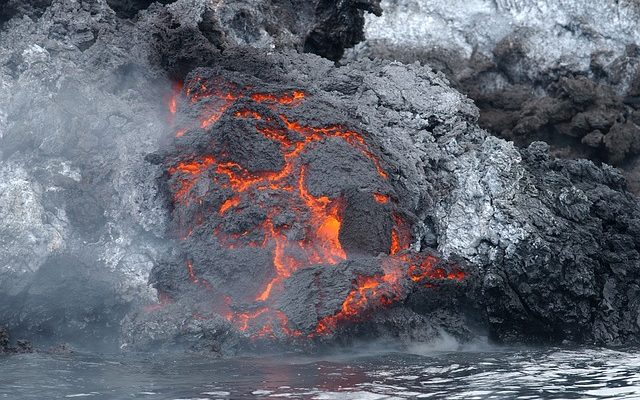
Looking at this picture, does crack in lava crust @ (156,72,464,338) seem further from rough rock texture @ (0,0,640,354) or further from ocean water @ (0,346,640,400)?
ocean water @ (0,346,640,400)

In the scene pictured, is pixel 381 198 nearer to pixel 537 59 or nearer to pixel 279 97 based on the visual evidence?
pixel 279 97

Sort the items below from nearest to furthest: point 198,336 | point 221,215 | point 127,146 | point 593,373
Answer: point 593,373
point 198,336
point 221,215
point 127,146

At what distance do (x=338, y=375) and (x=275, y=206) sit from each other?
3612mm

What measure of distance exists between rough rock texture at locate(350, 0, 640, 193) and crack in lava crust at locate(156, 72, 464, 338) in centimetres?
800

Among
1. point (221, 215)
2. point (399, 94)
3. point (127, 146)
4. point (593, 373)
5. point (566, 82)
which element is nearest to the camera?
point (593, 373)

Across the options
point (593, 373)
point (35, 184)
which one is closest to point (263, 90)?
point (35, 184)

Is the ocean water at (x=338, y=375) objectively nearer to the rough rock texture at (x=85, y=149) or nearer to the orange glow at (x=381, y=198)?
the rough rock texture at (x=85, y=149)

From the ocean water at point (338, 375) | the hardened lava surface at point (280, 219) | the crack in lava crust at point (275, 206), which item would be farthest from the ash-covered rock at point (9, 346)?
the crack in lava crust at point (275, 206)

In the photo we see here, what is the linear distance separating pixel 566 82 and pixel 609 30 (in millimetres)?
3689

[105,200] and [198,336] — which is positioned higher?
[105,200]

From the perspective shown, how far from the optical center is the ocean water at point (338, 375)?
10.3m

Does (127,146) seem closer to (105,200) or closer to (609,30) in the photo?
(105,200)

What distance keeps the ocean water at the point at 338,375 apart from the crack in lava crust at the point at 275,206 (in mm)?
766

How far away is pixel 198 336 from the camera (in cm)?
1346
